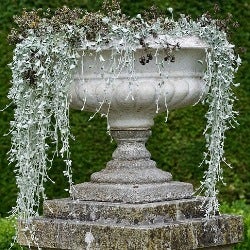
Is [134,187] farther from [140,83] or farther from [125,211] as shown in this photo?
[140,83]

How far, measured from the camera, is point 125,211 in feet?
13.7

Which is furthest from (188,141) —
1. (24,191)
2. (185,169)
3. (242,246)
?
(24,191)

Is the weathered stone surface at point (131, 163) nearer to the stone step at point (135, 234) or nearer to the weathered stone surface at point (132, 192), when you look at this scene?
the weathered stone surface at point (132, 192)

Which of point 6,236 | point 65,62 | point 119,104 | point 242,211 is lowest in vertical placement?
point 6,236

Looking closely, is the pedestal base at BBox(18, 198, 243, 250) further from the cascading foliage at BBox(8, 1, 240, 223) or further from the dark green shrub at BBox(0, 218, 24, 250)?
the dark green shrub at BBox(0, 218, 24, 250)

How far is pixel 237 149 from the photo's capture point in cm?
677

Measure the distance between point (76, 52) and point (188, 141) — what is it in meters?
2.65

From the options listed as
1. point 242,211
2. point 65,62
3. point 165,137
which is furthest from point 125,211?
point 165,137

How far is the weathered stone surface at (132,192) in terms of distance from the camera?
4242 millimetres

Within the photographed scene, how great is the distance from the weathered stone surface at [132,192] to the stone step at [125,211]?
0.04 metres

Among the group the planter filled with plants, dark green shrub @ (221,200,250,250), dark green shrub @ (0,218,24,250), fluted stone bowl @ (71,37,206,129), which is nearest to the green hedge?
dark green shrub @ (221,200,250,250)

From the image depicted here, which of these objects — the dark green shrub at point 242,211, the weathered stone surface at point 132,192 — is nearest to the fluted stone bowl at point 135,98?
the weathered stone surface at point 132,192

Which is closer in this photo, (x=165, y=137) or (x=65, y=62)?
(x=65, y=62)

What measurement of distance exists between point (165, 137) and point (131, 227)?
8.80ft
